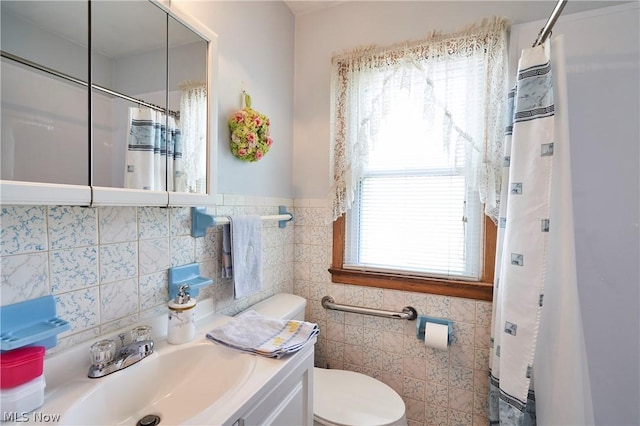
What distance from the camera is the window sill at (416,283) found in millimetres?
1427

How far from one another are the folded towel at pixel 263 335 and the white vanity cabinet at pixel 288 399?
0.05 meters

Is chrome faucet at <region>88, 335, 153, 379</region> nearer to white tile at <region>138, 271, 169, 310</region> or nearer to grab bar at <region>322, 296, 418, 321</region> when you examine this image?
white tile at <region>138, 271, 169, 310</region>

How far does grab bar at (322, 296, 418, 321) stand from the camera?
1.54 metres

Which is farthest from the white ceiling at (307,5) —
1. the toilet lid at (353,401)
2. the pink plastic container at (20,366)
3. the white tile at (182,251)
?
the toilet lid at (353,401)

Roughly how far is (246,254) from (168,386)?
1.80ft

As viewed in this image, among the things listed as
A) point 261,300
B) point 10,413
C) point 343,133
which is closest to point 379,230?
point 343,133

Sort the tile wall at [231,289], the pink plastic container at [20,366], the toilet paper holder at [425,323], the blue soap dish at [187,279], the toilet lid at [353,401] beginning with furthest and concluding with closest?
the toilet paper holder at [425,323]
the toilet lid at [353,401]
the blue soap dish at [187,279]
the tile wall at [231,289]
the pink plastic container at [20,366]

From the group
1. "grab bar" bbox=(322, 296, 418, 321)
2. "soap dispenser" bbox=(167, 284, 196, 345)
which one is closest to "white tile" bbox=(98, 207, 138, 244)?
"soap dispenser" bbox=(167, 284, 196, 345)

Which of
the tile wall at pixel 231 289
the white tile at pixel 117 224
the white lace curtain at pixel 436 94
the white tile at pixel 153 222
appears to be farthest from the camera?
the white lace curtain at pixel 436 94

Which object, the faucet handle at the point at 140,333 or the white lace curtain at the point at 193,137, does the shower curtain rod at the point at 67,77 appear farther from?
the faucet handle at the point at 140,333

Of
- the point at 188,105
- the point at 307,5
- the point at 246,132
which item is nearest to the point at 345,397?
the point at 246,132

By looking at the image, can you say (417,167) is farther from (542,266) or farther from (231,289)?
(231,289)

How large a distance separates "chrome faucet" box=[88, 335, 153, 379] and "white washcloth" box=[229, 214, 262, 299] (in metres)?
0.42

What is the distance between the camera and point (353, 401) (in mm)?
1322
